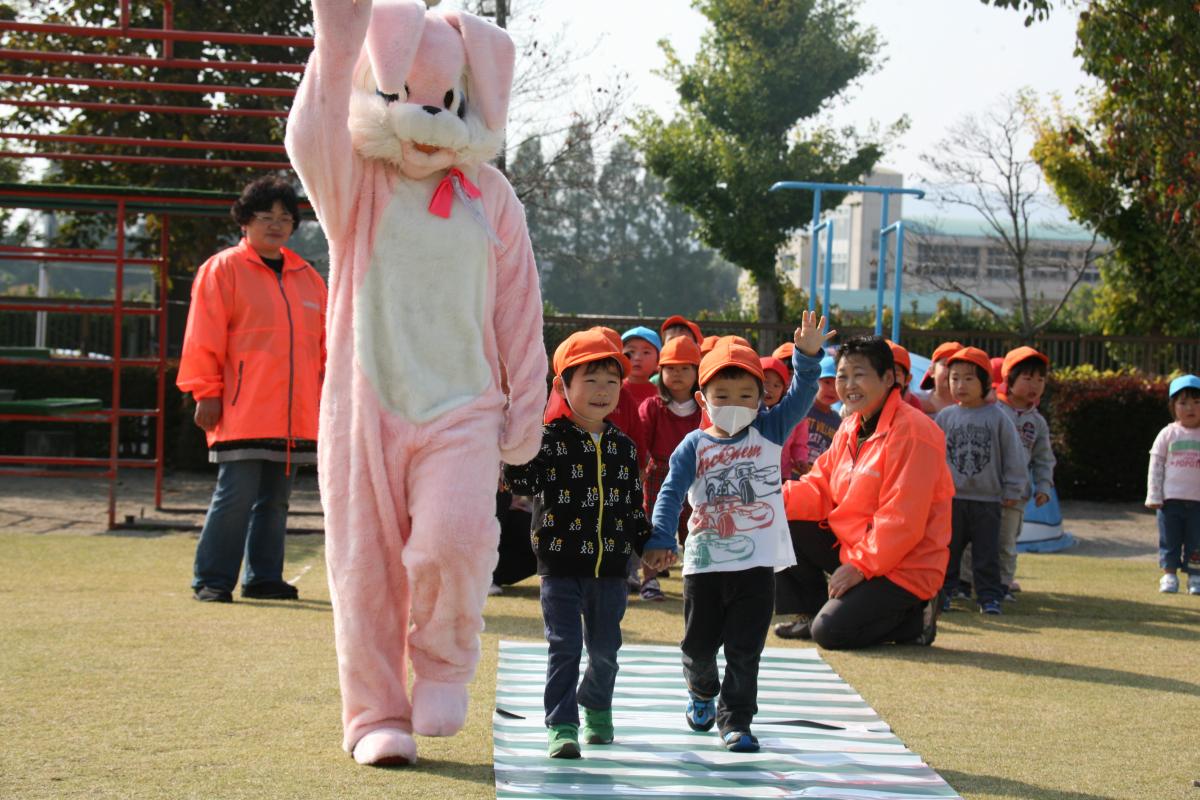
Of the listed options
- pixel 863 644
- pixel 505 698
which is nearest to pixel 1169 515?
pixel 863 644

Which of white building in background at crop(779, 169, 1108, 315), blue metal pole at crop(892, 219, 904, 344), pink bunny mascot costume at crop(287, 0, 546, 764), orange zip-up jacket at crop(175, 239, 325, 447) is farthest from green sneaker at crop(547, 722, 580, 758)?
white building in background at crop(779, 169, 1108, 315)

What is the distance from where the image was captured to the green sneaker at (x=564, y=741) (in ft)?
14.2

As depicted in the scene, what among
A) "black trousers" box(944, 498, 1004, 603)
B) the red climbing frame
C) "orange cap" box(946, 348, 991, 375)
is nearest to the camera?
"black trousers" box(944, 498, 1004, 603)

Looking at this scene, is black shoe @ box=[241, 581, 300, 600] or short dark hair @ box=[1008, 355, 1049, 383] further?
short dark hair @ box=[1008, 355, 1049, 383]

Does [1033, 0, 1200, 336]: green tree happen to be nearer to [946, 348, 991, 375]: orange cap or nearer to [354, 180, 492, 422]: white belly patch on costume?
[946, 348, 991, 375]: orange cap

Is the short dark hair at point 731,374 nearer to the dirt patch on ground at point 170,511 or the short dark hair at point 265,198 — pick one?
the short dark hair at point 265,198

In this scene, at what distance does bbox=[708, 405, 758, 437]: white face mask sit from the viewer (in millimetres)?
4797

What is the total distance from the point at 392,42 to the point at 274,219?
10.7ft

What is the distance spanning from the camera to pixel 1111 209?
815 inches

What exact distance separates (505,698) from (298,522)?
6117 mm

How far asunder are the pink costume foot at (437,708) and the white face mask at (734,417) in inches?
48.6

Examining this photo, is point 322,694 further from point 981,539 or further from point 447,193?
point 981,539

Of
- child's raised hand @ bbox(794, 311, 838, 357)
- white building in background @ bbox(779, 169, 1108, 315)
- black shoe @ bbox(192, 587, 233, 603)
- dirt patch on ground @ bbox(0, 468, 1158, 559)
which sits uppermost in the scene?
white building in background @ bbox(779, 169, 1108, 315)

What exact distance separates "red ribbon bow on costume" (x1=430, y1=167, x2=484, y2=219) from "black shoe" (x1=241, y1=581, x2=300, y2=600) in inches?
141
